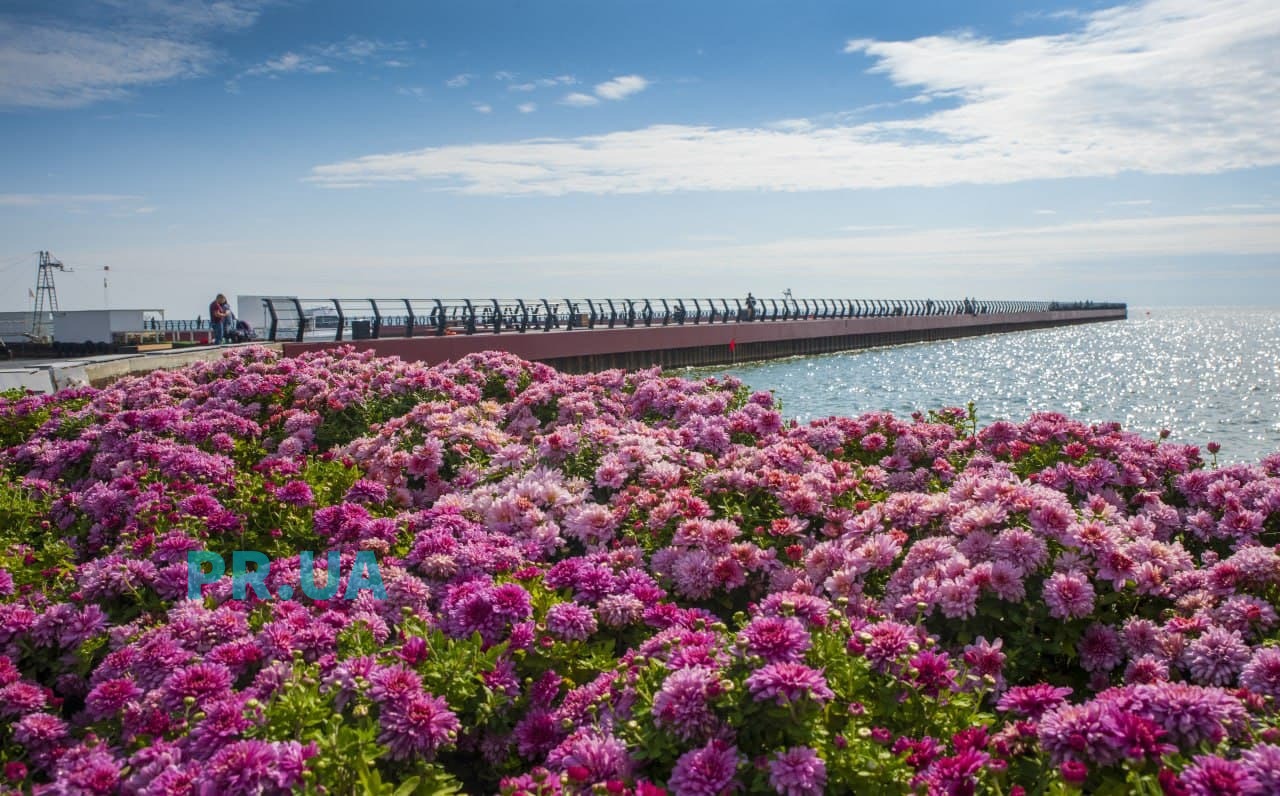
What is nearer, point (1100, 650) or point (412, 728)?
point (412, 728)

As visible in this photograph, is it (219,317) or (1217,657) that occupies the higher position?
(219,317)

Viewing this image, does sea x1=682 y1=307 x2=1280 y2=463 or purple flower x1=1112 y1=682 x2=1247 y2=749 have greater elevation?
purple flower x1=1112 y1=682 x2=1247 y2=749

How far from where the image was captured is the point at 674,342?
131ft

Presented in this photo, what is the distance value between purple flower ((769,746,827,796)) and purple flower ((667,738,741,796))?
0.11 metres

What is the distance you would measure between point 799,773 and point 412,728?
1162 mm

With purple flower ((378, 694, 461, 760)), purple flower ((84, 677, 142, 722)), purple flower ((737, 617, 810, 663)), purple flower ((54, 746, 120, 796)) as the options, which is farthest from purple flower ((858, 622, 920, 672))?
purple flower ((84, 677, 142, 722))

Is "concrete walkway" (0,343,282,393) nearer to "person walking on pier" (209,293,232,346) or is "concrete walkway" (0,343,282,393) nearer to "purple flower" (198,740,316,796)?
"person walking on pier" (209,293,232,346)

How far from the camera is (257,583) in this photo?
4438 millimetres

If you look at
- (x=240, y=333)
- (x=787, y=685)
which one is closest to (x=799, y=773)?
(x=787, y=685)

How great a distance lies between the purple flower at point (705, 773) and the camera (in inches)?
105

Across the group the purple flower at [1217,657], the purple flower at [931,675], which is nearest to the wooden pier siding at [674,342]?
the purple flower at [931,675]

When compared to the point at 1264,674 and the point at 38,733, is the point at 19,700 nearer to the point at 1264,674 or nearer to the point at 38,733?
the point at 38,733

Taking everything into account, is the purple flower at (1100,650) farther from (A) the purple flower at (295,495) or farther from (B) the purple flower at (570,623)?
(A) the purple flower at (295,495)

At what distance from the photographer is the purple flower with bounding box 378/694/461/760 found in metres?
2.96
